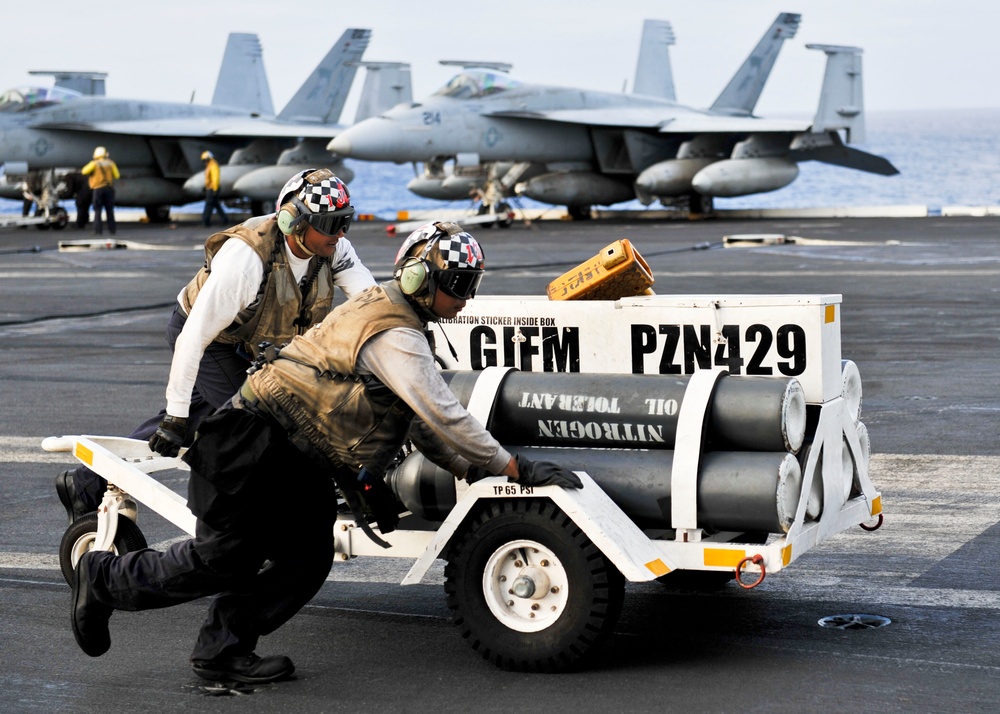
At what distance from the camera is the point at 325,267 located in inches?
226

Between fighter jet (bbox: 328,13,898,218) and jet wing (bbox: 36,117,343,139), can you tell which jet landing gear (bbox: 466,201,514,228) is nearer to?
fighter jet (bbox: 328,13,898,218)

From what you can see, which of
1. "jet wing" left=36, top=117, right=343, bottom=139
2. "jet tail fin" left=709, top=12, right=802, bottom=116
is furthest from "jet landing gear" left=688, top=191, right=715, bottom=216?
"jet wing" left=36, top=117, right=343, bottom=139

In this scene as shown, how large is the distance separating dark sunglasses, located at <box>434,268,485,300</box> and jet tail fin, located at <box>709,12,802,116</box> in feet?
138

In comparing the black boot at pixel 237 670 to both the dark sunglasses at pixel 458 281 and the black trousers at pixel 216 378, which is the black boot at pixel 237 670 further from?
the dark sunglasses at pixel 458 281

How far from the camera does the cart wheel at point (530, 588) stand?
4.65 metres

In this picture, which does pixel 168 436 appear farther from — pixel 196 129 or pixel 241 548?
pixel 196 129

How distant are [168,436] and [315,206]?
106cm

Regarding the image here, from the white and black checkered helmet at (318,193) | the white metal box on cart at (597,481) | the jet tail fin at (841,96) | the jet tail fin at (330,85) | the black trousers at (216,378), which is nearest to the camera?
the white metal box on cart at (597,481)

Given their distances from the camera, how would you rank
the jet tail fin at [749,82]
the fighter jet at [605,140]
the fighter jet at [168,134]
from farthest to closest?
the jet tail fin at [749,82] < the fighter jet at [168,134] < the fighter jet at [605,140]

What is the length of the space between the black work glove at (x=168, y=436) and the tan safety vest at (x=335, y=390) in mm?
870

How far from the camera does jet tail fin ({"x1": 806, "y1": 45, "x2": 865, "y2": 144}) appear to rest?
38781 millimetres

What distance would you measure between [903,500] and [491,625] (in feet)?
10.7

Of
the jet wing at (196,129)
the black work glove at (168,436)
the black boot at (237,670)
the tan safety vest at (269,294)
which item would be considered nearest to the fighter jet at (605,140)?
the jet wing at (196,129)

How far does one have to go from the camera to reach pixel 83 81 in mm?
49062
